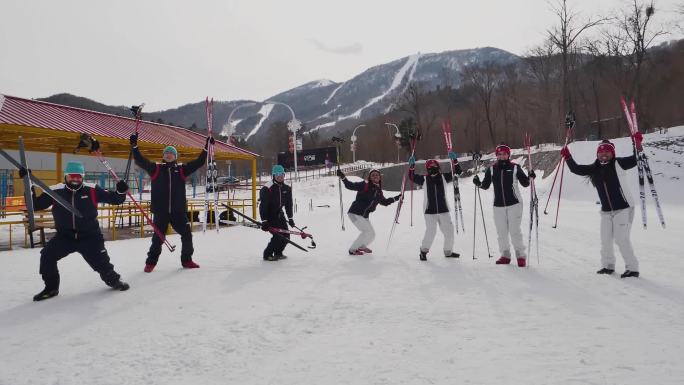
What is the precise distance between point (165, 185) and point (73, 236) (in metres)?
1.56

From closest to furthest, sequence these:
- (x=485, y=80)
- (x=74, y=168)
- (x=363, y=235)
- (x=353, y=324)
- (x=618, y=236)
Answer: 1. (x=353, y=324)
2. (x=74, y=168)
3. (x=618, y=236)
4. (x=363, y=235)
5. (x=485, y=80)

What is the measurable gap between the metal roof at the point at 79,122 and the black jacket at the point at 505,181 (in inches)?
374

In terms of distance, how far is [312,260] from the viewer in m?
7.05

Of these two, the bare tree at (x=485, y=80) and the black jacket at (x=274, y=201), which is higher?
the bare tree at (x=485, y=80)

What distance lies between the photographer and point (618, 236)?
540 cm

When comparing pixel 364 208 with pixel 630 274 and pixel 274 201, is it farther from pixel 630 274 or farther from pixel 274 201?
pixel 630 274

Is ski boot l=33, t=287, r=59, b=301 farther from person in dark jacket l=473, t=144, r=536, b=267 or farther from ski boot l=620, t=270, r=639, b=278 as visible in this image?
ski boot l=620, t=270, r=639, b=278

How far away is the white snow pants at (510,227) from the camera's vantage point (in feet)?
20.1

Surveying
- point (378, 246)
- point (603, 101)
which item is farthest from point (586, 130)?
point (378, 246)

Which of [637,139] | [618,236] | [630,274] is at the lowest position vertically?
[630,274]

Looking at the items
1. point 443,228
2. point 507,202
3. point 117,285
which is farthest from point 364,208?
point 117,285

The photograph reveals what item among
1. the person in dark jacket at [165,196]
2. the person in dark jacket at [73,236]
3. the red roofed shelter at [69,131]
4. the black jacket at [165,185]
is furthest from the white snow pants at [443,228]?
the red roofed shelter at [69,131]

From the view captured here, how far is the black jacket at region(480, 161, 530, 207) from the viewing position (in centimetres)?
628

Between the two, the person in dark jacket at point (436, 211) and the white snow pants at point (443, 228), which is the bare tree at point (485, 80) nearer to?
the person in dark jacket at point (436, 211)
